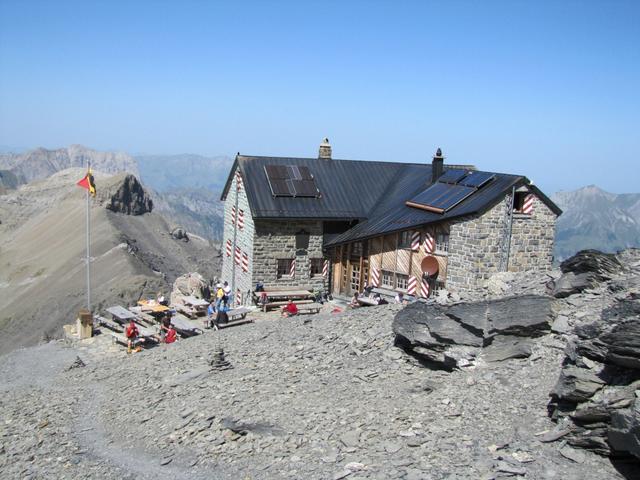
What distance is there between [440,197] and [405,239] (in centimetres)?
226

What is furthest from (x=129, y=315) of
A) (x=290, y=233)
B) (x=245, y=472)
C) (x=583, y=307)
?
(x=583, y=307)

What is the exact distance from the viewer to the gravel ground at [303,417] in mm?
11109

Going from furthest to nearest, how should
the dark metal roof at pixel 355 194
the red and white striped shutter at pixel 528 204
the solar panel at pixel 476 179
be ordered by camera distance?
the dark metal roof at pixel 355 194 < the solar panel at pixel 476 179 < the red and white striped shutter at pixel 528 204

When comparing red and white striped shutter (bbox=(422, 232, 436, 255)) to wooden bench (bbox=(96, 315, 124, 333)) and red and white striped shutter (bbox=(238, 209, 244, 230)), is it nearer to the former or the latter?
red and white striped shutter (bbox=(238, 209, 244, 230))

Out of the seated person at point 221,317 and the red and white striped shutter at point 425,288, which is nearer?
the seated person at point 221,317

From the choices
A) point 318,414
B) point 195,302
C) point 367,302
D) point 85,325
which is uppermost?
point 367,302

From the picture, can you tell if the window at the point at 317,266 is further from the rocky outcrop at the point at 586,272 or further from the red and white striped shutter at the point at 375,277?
the rocky outcrop at the point at 586,272

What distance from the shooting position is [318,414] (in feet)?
45.2

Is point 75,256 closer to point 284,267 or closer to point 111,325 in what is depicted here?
point 111,325

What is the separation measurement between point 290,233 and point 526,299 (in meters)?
17.0

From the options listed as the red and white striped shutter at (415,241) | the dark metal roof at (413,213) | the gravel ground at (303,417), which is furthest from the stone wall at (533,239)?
the gravel ground at (303,417)

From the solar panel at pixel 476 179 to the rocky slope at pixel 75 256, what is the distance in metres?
22.3

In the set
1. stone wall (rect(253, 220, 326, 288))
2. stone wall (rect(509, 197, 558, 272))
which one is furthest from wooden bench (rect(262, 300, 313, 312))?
stone wall (rect(509, 197, 558, 272))

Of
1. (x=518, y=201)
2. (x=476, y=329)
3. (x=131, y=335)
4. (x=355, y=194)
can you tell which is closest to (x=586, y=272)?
(x=476, y=329)
